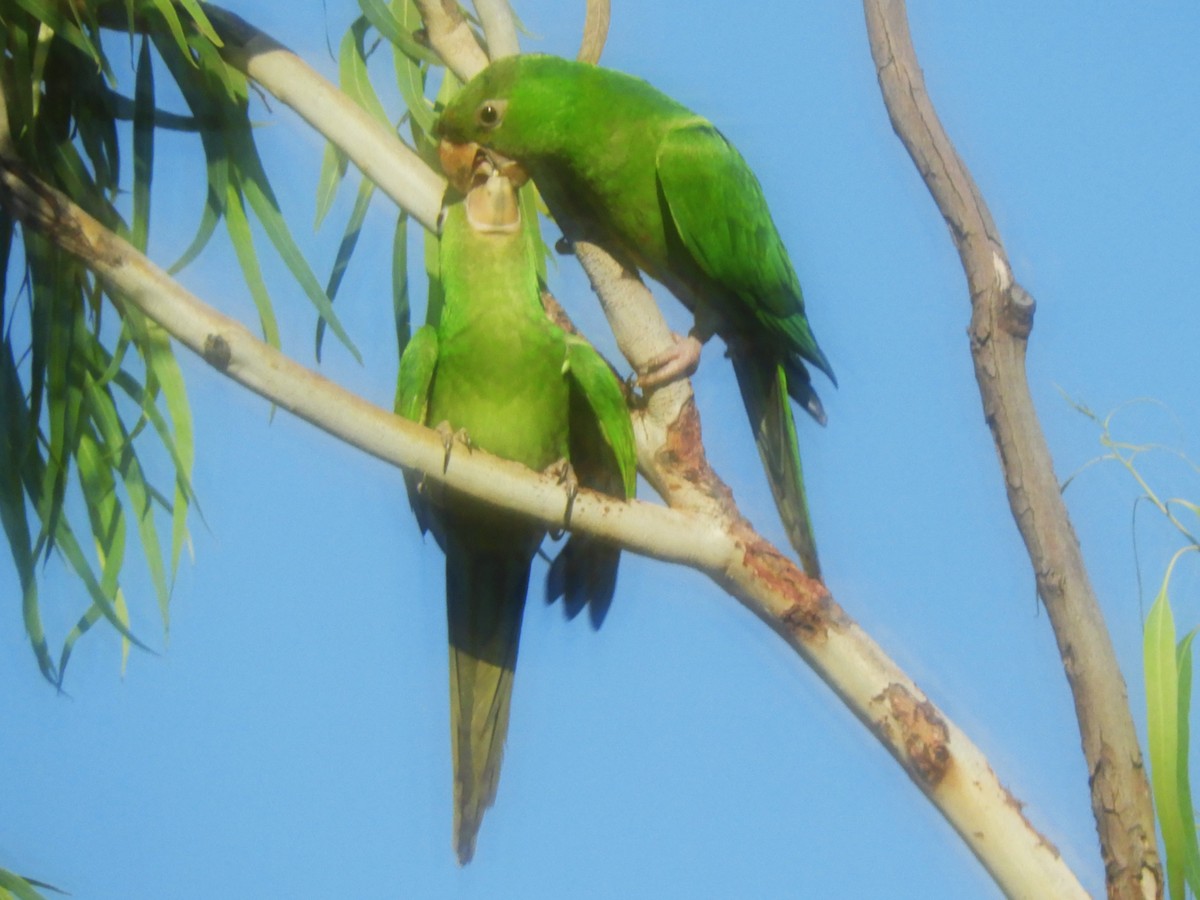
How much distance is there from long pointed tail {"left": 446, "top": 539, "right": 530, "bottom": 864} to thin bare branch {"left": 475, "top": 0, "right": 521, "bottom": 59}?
1.71 feet

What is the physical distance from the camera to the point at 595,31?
4.33 feet

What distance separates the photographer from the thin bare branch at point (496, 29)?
129cm

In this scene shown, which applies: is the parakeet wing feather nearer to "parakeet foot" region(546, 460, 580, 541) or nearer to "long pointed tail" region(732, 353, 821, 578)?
"long pointed tail" region(732, 353, 821, 578)

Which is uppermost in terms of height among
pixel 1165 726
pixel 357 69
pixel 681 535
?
pixel 357 69

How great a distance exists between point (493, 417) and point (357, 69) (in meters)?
0.49

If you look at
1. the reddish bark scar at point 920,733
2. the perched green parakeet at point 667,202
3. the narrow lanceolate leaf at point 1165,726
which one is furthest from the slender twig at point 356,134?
the narrow lanceolate leaf at point 1165,726

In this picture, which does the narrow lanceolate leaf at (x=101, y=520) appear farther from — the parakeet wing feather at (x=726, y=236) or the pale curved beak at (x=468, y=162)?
the parakeet wing feather at (x=726, y=236)

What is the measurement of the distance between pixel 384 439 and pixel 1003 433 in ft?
1.56

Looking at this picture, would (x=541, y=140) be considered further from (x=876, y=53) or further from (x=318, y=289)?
(x=876, y=53)

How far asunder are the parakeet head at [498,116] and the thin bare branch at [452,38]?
0.03 metres

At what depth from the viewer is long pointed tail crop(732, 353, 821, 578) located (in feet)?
3.99

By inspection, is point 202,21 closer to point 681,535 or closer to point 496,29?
point 496,29

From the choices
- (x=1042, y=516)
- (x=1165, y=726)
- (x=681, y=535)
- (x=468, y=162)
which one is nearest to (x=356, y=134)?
(x=468, y=162)

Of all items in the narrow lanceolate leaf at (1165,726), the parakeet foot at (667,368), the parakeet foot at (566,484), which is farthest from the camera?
the parakeet foot at (667,368)
